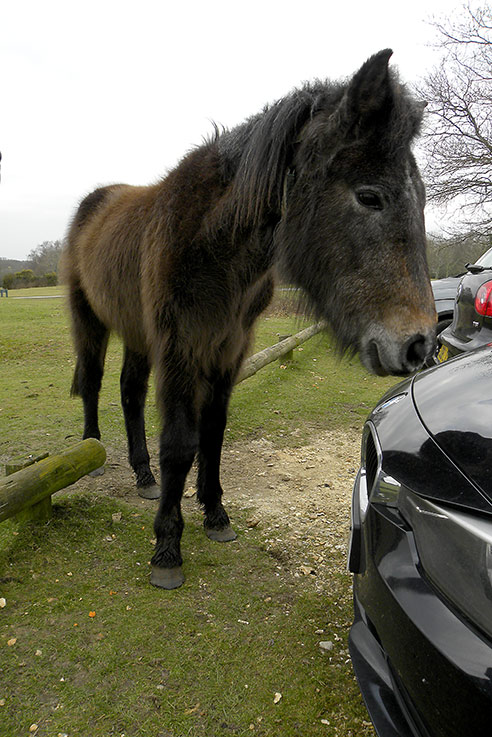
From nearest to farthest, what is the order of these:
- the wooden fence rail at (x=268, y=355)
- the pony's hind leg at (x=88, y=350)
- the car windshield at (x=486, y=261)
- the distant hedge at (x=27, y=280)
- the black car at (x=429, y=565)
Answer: the black car at (x=429, y=565) < the pony's hind leg at (x=88, y=350) < the car windshield at (x=486, y=261) < the wooden fence rail at (x=268, y=355) < the distant hedge at (x=27, y=280)

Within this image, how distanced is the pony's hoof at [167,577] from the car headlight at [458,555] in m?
1.77

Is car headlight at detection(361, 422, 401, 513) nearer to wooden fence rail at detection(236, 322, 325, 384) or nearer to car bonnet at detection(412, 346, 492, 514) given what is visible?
car bonnet at detection(412, 346, 492, 514)

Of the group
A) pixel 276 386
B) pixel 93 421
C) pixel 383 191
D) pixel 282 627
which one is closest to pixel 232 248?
pixel 383 191

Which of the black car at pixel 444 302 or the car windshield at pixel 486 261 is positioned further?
the black car at pixel 444 302

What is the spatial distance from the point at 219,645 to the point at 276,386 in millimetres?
4956

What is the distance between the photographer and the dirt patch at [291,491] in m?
3.12

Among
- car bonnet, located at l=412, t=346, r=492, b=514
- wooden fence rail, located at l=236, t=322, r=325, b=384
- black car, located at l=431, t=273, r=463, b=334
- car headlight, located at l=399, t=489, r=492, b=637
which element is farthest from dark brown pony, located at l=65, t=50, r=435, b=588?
black car, located at l=431, t=273, r=463, b=334

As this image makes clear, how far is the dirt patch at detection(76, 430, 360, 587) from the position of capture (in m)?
3.12

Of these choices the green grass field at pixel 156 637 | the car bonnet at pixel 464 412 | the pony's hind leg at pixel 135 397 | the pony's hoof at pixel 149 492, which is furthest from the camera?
the pony's hind leg at pixel 135 397

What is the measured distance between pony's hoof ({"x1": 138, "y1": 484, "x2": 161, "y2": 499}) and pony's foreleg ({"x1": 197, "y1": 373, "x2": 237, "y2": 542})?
0.62 metres

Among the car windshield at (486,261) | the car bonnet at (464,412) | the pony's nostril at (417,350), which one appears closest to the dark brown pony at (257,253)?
the pony's nostril at (417,350)

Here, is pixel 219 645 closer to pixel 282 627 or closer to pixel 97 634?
pixel 282 627

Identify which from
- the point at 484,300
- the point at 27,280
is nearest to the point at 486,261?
the point at 484,300

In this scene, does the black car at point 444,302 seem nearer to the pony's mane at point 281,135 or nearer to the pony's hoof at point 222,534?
the pony's hoof at point 222,534
